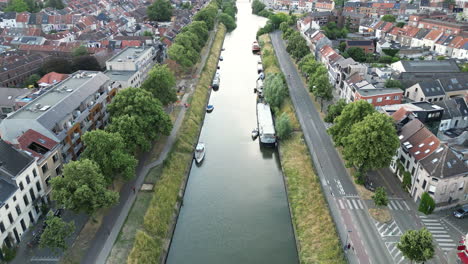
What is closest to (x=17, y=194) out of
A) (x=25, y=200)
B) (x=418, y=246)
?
(x=25, y=200)

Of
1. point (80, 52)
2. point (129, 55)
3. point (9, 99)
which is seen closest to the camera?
point (9, 99)

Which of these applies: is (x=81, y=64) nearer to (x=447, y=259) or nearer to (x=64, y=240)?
(x=64, y=240)

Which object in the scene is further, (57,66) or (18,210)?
(57,66)

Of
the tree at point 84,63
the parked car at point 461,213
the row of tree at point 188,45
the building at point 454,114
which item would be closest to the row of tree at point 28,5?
the row of tree at point 188,45

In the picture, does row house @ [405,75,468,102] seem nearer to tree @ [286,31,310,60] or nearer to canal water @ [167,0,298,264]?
canal water @ [167,0,298,264]

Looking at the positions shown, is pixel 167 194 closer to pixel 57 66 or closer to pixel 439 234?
pixel 439 234

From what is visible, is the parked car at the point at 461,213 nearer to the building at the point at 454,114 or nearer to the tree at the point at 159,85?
the building at the point at 454,114

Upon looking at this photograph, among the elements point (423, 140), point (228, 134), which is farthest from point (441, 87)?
point (228, 134)
